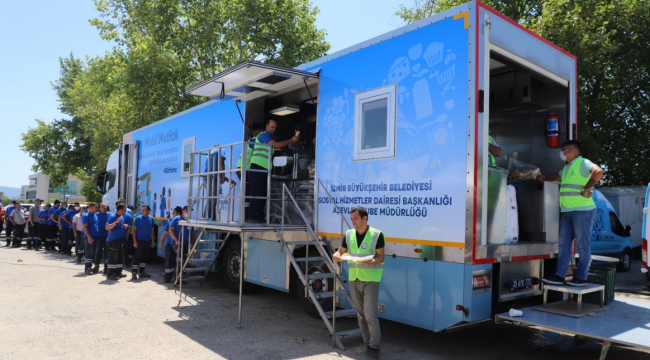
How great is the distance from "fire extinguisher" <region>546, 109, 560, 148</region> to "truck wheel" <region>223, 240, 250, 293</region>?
5.19m

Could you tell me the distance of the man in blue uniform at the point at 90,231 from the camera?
1108cm

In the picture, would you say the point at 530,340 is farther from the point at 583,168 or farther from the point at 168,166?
the point at 168,166

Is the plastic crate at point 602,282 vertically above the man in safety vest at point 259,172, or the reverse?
the man in safety vest at point 259,172

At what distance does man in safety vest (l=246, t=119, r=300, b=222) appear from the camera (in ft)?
22.3

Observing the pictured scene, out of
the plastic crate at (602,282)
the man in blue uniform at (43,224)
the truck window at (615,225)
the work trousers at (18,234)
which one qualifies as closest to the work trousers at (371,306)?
the plastic crate at (602,282)

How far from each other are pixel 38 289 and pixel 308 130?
5699mm

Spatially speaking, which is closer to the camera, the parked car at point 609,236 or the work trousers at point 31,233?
the parked car at point 609,236

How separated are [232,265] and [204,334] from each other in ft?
8.93

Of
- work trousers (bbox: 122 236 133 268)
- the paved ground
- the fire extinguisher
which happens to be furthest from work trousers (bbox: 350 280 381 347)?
work trousers (bbox: 122 236 133 268)

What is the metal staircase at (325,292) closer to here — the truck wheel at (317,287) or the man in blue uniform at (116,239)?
the truck wheel at (317,287)

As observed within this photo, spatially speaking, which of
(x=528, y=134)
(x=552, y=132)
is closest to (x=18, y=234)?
(x=528, y=134)

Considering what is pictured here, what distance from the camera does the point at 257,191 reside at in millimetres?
6949

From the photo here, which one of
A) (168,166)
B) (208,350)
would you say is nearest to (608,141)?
(168,166)

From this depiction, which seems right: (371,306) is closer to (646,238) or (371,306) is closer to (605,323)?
(605,323)
